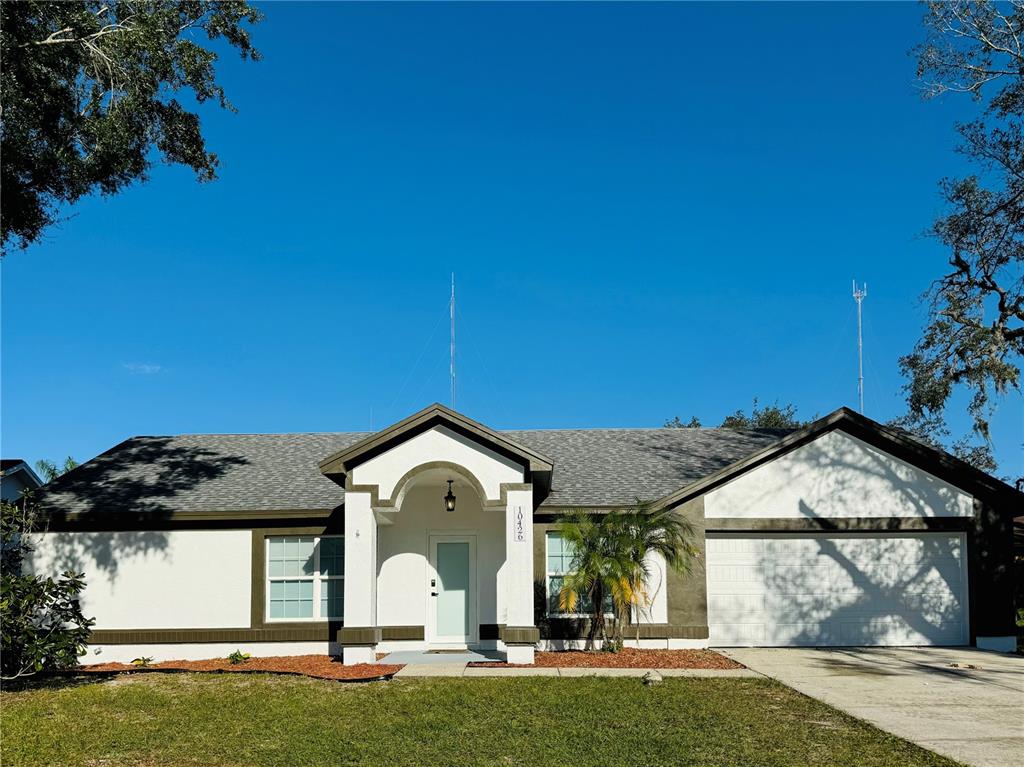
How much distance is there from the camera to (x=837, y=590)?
58.1 feet

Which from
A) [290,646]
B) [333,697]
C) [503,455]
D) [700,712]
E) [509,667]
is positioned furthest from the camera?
[290,646]

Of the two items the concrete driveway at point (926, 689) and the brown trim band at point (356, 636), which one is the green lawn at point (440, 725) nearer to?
the concrete driveway at point (926, 689)

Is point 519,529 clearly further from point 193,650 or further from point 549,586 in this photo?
point 193,650

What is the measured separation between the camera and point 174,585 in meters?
17.6

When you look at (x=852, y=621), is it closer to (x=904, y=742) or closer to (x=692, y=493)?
(x=692, y=493)

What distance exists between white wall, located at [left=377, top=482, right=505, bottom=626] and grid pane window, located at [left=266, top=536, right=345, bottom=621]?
831 mm

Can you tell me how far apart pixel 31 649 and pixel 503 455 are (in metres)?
7.78

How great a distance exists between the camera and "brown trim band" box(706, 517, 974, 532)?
57.9 ft

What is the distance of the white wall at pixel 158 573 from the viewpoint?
17.5 m

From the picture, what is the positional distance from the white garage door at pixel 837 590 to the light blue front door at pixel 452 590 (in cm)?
475

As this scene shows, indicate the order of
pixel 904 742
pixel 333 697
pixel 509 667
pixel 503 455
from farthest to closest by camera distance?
pixel 503 455 → pixel 509 667 → pixel 333 697 → pixel 904 742

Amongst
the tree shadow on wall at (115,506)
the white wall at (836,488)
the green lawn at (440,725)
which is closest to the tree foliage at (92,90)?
the tree shadow on wall at (115,506)

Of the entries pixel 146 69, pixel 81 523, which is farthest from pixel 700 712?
pixel 146 69

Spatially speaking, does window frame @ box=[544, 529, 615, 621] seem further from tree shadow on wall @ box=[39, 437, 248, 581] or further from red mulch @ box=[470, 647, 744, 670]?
tree shadow on wall @ box=[39, 437, 248, 581]
